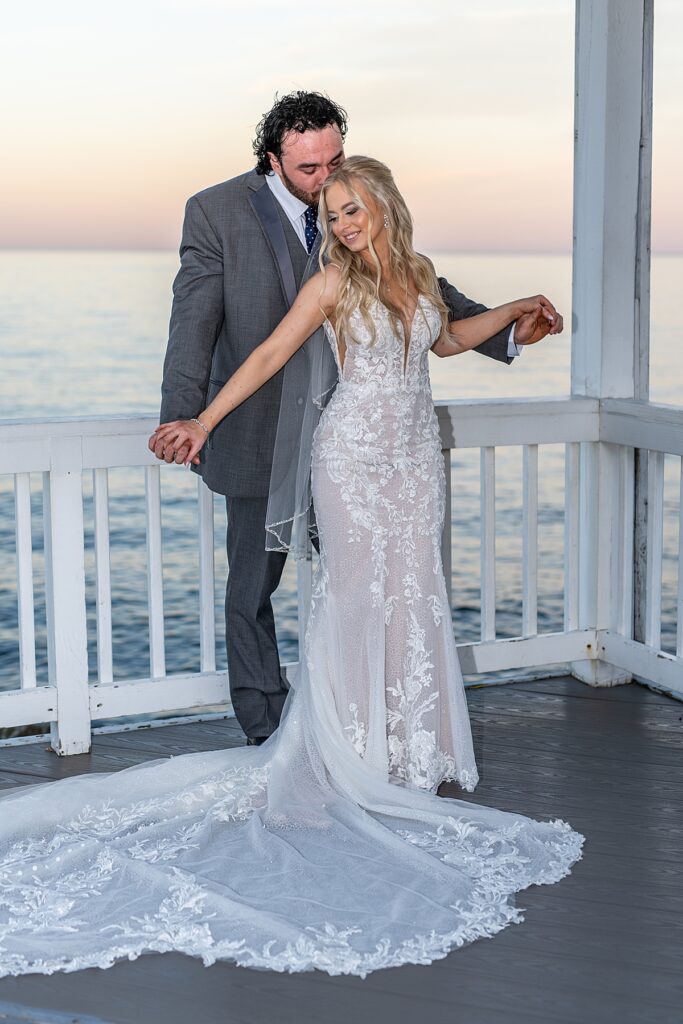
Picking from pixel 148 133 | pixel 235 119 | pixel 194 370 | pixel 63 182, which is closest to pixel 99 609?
pixel 194 370

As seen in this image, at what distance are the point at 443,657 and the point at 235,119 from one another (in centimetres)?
1602

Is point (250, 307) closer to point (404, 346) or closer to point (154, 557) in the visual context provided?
point (404, 346)

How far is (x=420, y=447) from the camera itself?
311 cm

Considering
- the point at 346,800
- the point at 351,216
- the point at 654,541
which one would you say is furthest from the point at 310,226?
the point at 654,541

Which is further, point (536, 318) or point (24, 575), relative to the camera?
point (24, 575)

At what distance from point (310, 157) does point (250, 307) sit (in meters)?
0.40

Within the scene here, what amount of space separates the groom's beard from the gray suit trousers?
2.60ft

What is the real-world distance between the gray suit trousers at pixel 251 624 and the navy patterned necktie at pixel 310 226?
693 millimetres

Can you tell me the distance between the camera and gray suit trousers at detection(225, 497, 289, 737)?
339 centimetres

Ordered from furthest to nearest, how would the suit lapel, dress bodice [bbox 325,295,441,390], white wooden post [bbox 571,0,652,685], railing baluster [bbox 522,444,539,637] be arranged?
railing baluster [bbox 522,444,539,637] → white wooden post [bbox 571,0,652,685] → the suit lapel → dress bodice [bbox 325,295,441,390]

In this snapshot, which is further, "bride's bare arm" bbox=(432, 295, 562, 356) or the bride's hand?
"bride's bare arm" bbox=(432, 295, 562, 356)

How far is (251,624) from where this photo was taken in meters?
3.45

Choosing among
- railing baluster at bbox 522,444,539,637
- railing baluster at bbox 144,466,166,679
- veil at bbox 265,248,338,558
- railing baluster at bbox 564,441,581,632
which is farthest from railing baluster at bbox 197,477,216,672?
railing baluster at bbox 564,441,581,632

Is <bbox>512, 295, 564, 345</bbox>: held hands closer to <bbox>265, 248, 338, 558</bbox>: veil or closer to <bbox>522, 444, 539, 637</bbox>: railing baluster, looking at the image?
<bbox>265, 248, 338, 558</bbox>: veil
